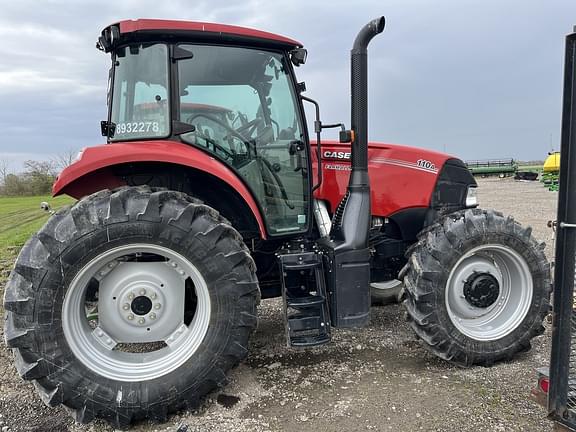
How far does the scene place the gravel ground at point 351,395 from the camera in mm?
2732

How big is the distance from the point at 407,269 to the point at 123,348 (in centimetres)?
235

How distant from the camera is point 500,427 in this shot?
104 inches

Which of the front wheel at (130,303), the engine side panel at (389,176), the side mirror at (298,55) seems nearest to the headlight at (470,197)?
the engine side panel at (389,176)

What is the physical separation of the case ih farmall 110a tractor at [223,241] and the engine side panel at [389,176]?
0.01 m

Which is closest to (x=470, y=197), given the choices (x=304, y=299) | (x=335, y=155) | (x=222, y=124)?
(x=335, y=155)

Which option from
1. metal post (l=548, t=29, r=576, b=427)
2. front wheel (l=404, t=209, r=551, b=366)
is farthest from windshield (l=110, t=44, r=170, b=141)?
metal post (l=548, t=29, r=576, b=427)

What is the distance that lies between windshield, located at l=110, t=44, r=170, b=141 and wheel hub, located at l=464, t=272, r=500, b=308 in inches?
95.9

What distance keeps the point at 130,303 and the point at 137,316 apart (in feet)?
0.30

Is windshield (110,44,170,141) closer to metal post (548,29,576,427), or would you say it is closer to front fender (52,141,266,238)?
front fender (52,141,266,238)

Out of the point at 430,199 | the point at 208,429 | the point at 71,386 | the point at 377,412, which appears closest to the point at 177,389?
the point at 208,429

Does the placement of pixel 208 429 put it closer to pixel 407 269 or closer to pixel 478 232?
pixel 407 269

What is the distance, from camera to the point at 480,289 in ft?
11.5

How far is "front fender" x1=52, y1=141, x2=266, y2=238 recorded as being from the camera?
2.81 meters

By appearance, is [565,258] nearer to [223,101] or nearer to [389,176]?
[389,176]
